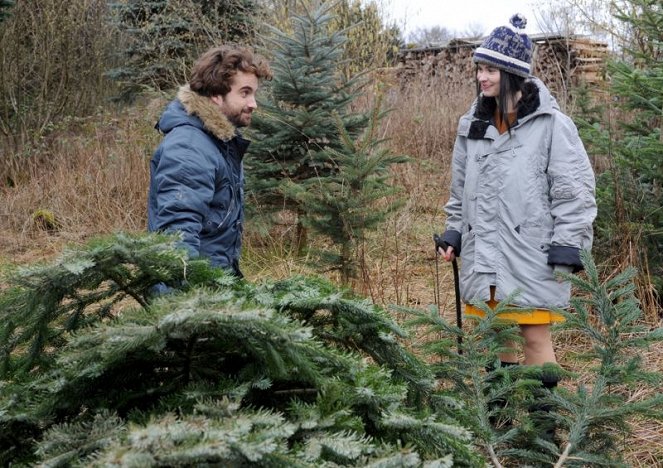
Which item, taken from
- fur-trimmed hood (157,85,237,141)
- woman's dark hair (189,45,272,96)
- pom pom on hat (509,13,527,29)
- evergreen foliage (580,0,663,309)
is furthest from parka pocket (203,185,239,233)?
evergreen foliage (580,0,663,309)

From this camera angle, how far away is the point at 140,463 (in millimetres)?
1179

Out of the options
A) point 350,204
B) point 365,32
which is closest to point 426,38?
point 365,32

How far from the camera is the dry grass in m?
4.31

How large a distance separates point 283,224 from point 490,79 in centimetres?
302

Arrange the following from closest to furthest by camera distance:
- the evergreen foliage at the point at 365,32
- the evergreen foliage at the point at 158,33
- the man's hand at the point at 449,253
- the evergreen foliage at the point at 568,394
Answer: the evergreen foliage at the point at 568,394 < the man's hand at the point at 449,253 < the evergreen foliage at the point at 365,32 < the evergreen foliage at the point at 158,33

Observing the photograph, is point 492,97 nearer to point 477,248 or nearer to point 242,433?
point 477,248

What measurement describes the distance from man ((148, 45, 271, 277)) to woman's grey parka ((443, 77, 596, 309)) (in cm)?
A: 102

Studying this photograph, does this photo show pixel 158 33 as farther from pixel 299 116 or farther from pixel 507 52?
pixel 507 52

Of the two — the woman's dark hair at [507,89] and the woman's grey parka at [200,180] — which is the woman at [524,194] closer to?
the woman's dark hair at [507,89]

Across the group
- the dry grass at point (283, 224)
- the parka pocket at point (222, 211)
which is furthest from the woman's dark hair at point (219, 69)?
the dry grass at point (283, 224)

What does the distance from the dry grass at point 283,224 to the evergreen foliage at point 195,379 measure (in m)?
1.70

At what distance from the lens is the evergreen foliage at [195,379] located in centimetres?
132

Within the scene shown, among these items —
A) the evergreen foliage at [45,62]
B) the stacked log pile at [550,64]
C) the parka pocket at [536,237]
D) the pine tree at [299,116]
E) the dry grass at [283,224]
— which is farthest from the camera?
the evergreen foliage at [45,62]

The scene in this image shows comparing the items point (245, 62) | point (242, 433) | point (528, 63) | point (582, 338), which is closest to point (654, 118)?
point (582, 338)
